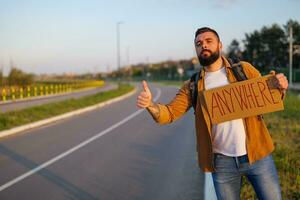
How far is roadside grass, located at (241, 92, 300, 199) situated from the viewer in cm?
668

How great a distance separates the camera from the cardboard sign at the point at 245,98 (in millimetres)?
4051

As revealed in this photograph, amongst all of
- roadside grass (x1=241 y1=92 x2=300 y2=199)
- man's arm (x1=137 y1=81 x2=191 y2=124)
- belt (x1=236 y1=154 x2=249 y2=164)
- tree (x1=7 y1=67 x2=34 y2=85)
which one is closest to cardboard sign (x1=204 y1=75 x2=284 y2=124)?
man's arm (x1=137 y1=81 x2=191 y2=124)

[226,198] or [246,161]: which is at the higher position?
[246,161]

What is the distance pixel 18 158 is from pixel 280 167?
545cm

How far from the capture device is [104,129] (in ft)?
54.4

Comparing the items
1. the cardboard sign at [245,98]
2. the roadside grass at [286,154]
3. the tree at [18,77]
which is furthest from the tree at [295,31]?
the cardboard sign at [245,98]

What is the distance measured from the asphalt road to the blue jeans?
306 cm

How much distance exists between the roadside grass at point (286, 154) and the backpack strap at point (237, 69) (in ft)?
8.87

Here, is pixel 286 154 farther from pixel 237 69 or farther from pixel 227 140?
pixel 227 140

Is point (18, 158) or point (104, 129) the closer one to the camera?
point (18, 158)

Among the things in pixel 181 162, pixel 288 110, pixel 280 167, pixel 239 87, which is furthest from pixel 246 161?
pixel 288 110

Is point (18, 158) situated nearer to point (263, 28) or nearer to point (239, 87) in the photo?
point (239, 87)

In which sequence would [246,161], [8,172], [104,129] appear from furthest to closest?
[104,129] → [8,172] → [246,161]

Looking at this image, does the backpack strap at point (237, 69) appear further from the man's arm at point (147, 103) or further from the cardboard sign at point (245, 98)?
the man's arm at point (147, 103)
